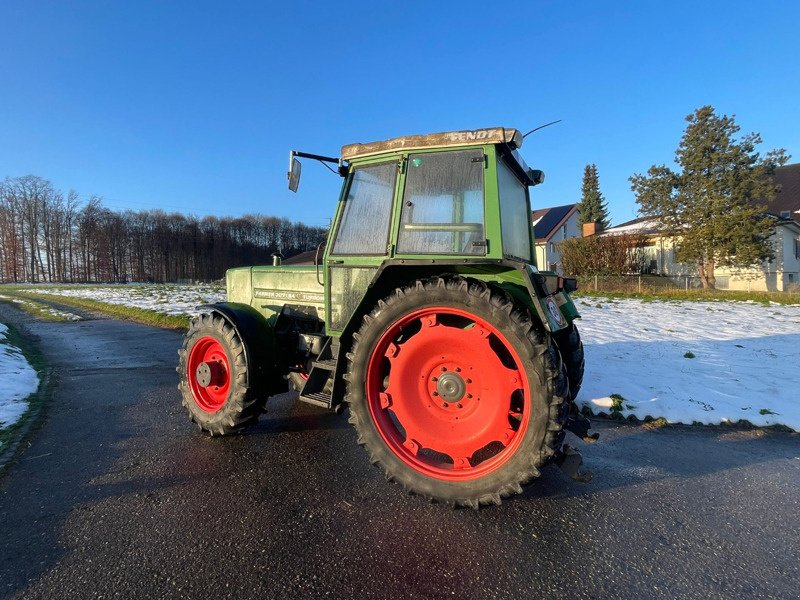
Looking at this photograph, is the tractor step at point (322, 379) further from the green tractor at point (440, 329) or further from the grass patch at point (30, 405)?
the grass patch at point (30, 405)

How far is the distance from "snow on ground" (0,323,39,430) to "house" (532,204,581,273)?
27530 mm

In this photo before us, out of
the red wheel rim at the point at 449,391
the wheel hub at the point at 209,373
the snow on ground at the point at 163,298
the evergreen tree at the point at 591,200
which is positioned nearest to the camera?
the red wheel rim at the point at 449,391

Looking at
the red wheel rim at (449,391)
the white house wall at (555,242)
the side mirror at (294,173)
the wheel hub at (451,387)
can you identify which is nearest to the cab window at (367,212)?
the side mirror at (294,173)

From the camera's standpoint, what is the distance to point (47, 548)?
211 centimetres

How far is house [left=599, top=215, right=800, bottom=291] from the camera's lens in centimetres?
2434

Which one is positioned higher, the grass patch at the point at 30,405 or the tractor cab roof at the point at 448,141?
the tractor cab roof at the point at 448,141

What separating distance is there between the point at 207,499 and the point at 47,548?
0.76 metres

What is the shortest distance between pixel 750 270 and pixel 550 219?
1314 centimetres

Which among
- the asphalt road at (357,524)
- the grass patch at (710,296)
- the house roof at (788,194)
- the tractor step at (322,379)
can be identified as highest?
the house roof at (788,194)

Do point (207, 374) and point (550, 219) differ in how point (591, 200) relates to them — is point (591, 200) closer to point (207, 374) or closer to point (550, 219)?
point (550, 219)

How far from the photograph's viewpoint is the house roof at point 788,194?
3516 cm

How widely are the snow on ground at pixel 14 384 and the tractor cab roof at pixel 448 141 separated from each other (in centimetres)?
411

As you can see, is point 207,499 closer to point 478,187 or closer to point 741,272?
point 478,187

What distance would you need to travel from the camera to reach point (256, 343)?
11.4ft
